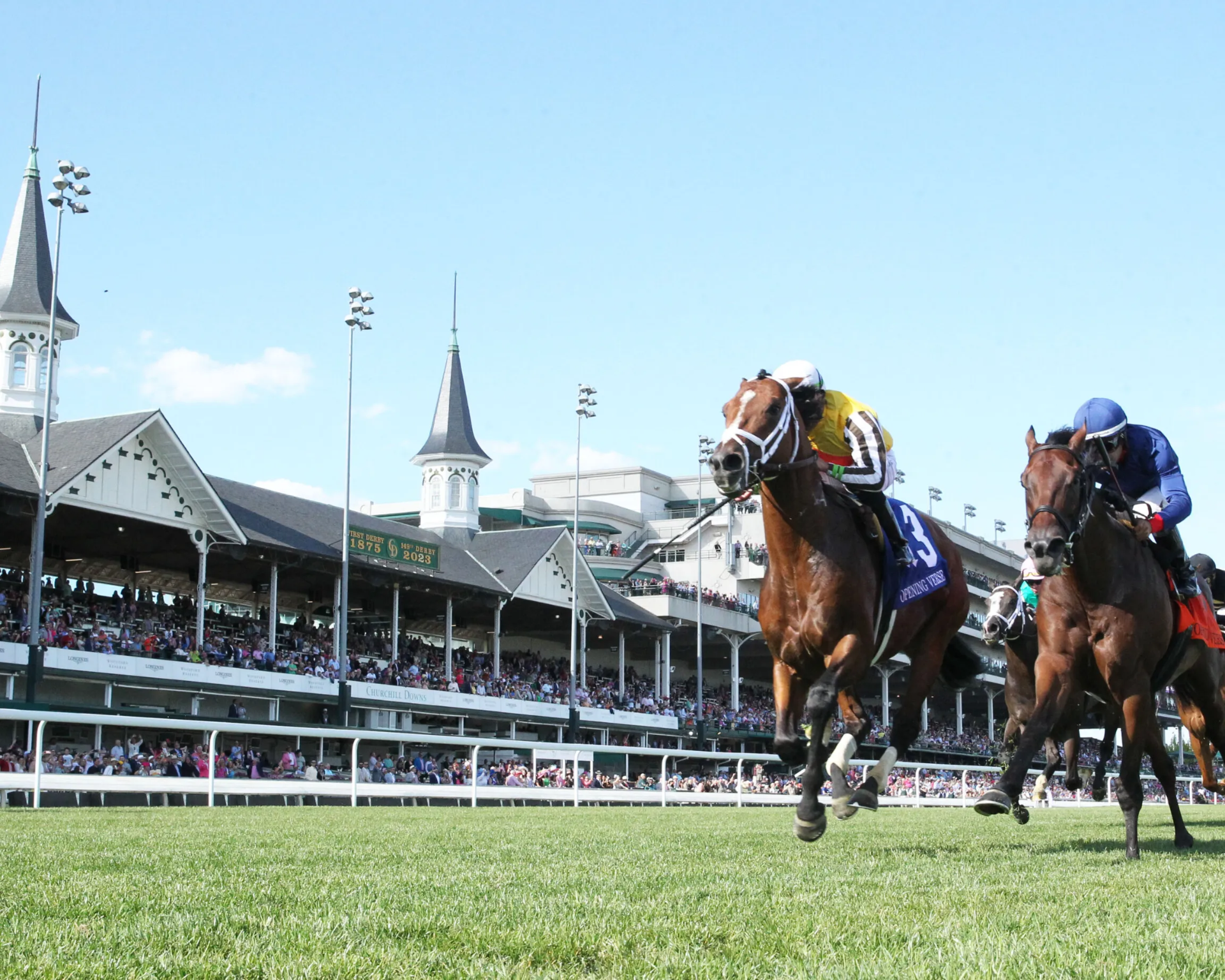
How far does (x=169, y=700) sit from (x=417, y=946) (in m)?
31.2

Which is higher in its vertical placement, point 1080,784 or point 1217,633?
point 1217,633

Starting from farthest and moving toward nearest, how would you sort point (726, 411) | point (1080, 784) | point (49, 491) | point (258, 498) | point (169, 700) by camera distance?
point (258, 498) → point (169, 700) → point (49, 491) → point (1080, 784) → point (726, 411)

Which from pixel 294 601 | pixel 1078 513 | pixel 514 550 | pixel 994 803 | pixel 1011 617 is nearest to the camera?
pixel 994 803

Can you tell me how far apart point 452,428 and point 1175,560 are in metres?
48.2

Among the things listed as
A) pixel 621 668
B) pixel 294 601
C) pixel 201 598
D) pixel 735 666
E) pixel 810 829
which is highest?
pixel 294 601

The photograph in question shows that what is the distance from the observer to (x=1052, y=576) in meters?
7.18

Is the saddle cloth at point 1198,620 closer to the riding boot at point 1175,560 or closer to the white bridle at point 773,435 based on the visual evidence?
the riding boot at point 1175,560

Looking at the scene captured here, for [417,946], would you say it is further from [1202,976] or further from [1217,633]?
[1217,633]

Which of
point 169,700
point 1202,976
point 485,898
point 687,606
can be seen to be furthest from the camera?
point 687,606

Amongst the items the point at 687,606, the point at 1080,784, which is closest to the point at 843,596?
the point at 1080,784

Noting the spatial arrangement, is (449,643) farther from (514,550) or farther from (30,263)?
(30,263)

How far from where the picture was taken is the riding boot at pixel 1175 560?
7398mm

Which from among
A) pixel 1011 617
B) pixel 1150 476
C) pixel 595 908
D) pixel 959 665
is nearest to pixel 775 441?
pixel 1150 476

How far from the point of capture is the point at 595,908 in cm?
404
